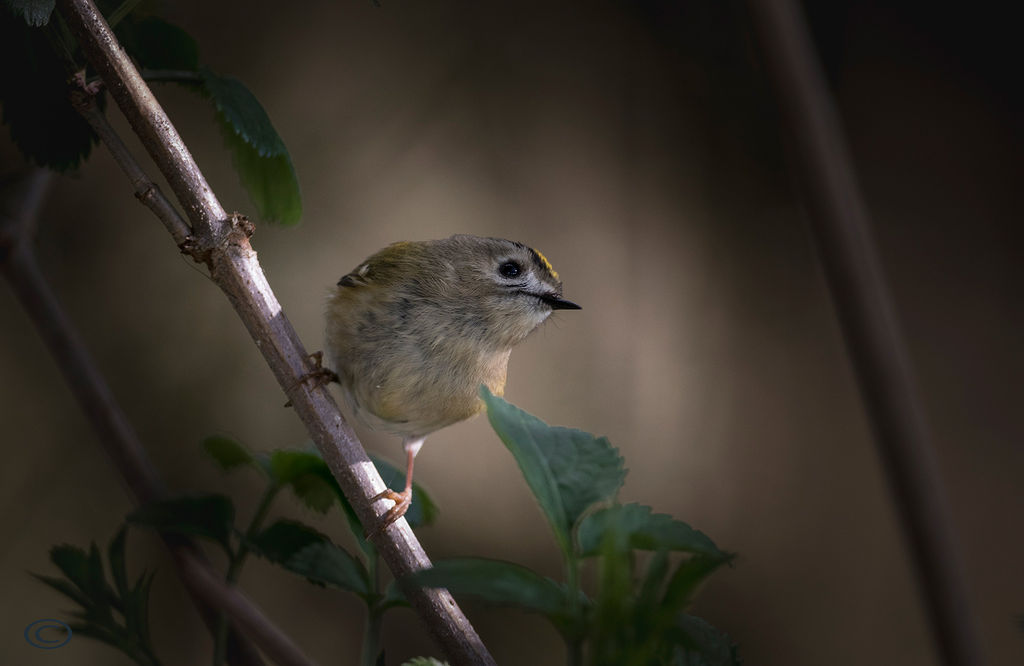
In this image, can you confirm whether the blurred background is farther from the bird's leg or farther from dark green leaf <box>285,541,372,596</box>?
dark green leaf <box>285,541,372,596</box>

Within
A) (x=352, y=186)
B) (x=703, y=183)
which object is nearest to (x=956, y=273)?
(x=703, y=183)

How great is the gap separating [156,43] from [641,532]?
41 cm

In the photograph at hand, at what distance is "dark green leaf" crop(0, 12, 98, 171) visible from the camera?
0.42 m

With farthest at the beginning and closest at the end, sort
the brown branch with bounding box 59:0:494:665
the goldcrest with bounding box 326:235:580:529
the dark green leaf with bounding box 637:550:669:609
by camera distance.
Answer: the goldcrest with bounding box 326:235:580:529, the brown branch with bounding box 59:0:494:665, the dark green leaf with bounding box 637:550:669:609

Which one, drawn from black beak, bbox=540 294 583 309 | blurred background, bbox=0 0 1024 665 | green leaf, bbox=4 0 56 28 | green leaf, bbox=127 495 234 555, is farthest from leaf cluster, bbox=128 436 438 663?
blurred background, bbox=0 0 1024 665

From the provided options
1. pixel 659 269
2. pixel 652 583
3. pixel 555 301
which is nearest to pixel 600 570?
pixel 652 583

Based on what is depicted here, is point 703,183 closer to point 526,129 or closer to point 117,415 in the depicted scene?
point 526,129

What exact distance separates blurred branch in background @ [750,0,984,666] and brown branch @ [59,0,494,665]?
0.25 m

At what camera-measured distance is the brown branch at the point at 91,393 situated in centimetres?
46

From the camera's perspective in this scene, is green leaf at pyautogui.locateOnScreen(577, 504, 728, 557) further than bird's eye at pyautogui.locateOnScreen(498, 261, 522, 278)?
No

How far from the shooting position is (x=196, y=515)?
0.42m

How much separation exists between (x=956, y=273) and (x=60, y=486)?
1.32 metres

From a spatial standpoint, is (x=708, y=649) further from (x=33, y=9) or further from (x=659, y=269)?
(x=659, y=269)

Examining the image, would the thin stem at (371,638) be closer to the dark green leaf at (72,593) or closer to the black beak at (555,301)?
the dark green leaf at (72,593)
